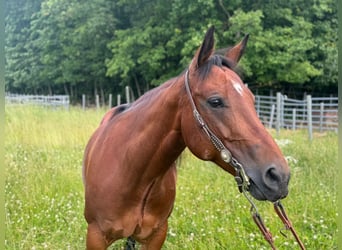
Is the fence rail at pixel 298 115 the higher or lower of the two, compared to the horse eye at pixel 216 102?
lower

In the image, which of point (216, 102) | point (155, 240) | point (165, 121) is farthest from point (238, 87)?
point (155, 240)

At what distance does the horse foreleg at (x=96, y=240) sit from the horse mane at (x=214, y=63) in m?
1.33

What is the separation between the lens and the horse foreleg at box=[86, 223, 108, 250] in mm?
2510

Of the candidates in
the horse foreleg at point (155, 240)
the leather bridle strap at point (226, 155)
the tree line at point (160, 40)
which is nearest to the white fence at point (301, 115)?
the tree line at point (160, 40)

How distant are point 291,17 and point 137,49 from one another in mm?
8342

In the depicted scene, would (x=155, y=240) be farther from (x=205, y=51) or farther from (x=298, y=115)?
(x=298, y=115)

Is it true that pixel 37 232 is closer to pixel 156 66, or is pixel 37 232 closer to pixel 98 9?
pixel 156 66

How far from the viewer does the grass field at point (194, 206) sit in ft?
11.2

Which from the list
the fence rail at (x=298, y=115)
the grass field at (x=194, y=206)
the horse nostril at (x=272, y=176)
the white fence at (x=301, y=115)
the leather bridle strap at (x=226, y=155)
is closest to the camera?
the horse nostril at (x=272, y=176)

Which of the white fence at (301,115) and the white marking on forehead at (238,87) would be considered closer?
the white marking on forehead at (238,87)

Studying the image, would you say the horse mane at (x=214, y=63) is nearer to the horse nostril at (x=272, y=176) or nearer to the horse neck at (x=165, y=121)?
the horse neck at (x=165, y=121)

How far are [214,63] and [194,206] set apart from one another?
8.32 feet

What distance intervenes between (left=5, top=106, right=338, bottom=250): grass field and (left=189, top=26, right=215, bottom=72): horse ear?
93 centimetres

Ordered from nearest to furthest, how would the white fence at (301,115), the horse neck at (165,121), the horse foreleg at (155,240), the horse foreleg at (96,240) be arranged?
the horse neck at (165,121) < the horse foreleg at (96,240) < the horse foreleg at (155,240) < the white fence at (301,115)
